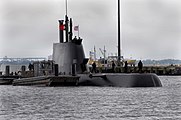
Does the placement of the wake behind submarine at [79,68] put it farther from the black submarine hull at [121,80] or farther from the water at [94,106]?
the water at [94,106]

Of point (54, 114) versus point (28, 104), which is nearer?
point (54, 114)

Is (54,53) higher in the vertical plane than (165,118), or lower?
higher

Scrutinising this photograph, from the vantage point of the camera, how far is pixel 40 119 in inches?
1265

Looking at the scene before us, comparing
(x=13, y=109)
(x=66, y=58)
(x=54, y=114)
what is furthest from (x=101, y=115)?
(x=66, y=58)

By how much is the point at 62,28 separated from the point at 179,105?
87.4ft

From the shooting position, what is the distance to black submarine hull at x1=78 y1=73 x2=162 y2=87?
56031mm

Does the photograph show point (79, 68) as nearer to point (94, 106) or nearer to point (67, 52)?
point (67, 52)

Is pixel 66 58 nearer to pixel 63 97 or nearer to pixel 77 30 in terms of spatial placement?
pixel 77 30

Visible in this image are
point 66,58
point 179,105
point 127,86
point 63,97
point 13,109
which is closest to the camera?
point 13,109

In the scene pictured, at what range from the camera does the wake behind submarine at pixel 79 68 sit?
186ft

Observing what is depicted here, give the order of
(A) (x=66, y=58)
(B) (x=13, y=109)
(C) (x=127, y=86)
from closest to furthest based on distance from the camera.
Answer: (B) (x=13, y=109)
(C) (x=127, y=86)
(A) (x=66, y=58)

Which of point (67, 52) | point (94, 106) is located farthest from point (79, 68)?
point (94, 106)

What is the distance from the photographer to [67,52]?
62.8 metres

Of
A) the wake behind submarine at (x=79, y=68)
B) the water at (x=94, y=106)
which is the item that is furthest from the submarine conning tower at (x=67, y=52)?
the water at (x=94, y=106)
